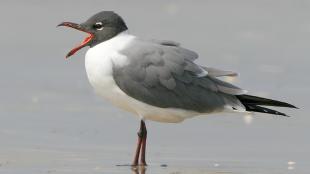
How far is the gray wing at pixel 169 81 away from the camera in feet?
32.9

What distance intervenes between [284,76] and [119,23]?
4.66 metres

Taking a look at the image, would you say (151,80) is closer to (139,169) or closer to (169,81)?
(169,81)

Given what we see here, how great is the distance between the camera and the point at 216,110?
10359 millimetres

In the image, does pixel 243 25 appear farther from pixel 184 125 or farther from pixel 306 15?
pixel 184 125

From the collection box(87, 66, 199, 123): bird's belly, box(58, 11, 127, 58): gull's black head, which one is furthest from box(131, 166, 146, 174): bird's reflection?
box(58, 11, 127, 58): gull's black head

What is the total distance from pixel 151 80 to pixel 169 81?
158 mm

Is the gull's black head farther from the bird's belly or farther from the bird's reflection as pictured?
the bird's reflection

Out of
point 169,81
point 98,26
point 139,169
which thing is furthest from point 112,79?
point 139,169

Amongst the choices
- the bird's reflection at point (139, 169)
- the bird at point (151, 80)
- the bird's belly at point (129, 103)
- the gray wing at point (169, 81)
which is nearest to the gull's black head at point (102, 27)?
the bird at point (151, 80)

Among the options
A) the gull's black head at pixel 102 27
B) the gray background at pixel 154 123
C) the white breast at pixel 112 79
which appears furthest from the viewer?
the gray background at pixel 154 123

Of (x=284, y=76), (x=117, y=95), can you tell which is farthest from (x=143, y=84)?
(x=284, y=76)

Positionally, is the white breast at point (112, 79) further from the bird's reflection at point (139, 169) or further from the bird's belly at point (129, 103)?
the bird's reflection at point (139, 169)

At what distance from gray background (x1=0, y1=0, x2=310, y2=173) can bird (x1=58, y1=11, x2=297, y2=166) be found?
0.47 meters

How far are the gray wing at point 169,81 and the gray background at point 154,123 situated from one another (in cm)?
55
